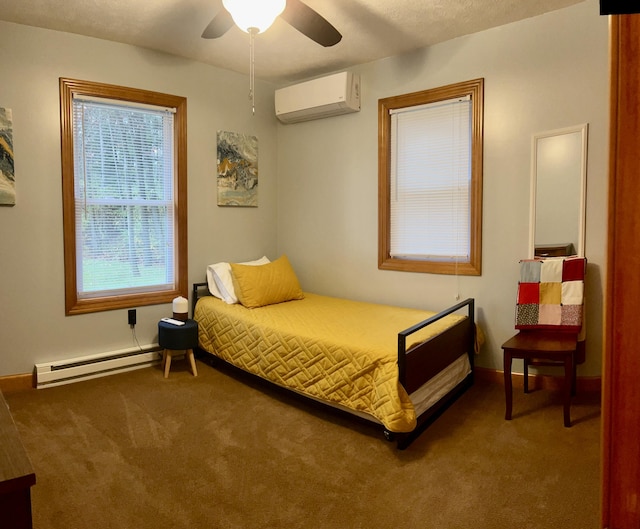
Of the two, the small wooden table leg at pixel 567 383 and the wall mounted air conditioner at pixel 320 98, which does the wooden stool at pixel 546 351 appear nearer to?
the small wooden table leg at pixel 567 383

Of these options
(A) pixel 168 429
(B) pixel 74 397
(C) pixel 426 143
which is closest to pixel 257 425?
(A) pixel 168 429

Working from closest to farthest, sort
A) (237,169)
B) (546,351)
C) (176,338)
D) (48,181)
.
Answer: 1. (546,351)
2. (48,181)
3. (176,338)
4. (237,169)

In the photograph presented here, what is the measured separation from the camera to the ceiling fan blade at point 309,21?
7.72 feet

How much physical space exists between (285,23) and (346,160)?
1307 millimetres

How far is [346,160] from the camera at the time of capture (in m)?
4.09

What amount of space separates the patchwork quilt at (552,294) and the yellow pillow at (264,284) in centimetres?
184

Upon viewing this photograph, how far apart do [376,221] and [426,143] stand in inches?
29.7

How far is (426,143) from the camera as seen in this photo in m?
3.61

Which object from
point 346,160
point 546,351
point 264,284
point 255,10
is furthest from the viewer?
point 346,160

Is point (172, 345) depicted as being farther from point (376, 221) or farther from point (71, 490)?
point (376, 221)

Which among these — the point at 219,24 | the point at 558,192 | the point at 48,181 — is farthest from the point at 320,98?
the point at 48,181

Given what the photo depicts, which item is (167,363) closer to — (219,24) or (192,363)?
(192,363)

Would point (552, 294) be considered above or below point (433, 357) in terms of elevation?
above

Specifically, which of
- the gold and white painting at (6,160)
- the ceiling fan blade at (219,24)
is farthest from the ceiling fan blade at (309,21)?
the gold and white painting at (6,160)
